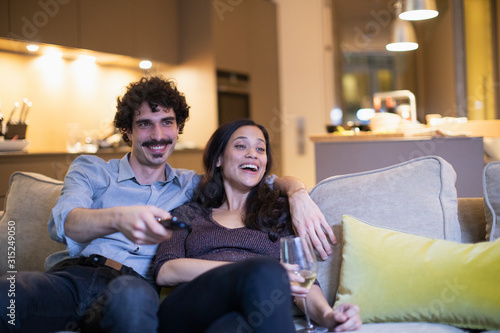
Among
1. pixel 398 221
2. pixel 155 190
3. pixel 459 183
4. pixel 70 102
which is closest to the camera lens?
pixel 398 221

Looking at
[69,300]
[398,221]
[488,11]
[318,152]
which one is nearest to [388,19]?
[488,11]

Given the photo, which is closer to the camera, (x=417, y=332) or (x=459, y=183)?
(x=417, y=332)

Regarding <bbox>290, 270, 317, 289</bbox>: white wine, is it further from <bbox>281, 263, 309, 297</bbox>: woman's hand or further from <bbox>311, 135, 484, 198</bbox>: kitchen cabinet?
<bbox>311, 135, 484, 198</bbox>: kitchen cabinet

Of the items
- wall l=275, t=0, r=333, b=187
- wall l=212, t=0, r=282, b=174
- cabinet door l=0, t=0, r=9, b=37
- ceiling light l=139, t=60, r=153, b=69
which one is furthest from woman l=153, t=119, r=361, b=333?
wall l=275, t=0, r=333, b=187

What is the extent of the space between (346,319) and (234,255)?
43 cm

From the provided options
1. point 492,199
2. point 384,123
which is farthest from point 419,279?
point 384,123

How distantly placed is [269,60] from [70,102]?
2417 millimetres

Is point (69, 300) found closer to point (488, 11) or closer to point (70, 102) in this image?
point (70, 102)

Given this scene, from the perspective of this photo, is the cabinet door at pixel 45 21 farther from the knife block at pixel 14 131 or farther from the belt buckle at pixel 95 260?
the belt buckle at pixel 95 260

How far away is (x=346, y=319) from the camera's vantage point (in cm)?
137

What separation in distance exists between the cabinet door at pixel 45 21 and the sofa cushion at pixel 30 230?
1.78m

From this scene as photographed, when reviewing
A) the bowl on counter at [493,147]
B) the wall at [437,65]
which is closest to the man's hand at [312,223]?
the bowl on counter at [493,147]

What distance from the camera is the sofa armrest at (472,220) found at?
175cm

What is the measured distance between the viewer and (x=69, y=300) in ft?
4.91
